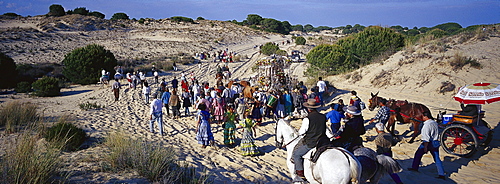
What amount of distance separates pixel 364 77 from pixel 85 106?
1593 centimetres

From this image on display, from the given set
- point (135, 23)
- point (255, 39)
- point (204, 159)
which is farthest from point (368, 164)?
point (135, 23)

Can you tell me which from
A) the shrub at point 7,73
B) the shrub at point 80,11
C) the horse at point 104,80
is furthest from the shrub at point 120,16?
the horse at point 104,80

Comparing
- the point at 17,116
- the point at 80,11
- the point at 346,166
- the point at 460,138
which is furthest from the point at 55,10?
the point at 460,138

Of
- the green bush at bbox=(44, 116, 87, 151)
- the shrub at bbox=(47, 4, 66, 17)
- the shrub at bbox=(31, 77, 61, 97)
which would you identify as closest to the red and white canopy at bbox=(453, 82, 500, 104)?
the green bush at bbox=(44, 116, 87, 151)

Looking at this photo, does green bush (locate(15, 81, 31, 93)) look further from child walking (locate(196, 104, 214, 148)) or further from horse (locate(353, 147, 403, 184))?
horse (locate(353, 147, 403, 184))

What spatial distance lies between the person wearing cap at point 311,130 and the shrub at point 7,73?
892 inches

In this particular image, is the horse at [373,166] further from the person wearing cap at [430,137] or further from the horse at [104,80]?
the horse at [104,80]

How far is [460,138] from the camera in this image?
7039mm

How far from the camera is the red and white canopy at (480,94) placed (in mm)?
6844

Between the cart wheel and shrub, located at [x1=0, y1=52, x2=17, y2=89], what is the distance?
25.1m

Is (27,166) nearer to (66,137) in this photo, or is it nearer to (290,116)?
(66,137)

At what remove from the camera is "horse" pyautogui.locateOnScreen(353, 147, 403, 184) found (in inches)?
183

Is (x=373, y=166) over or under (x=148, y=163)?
over

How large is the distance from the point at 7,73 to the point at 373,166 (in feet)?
79.4
